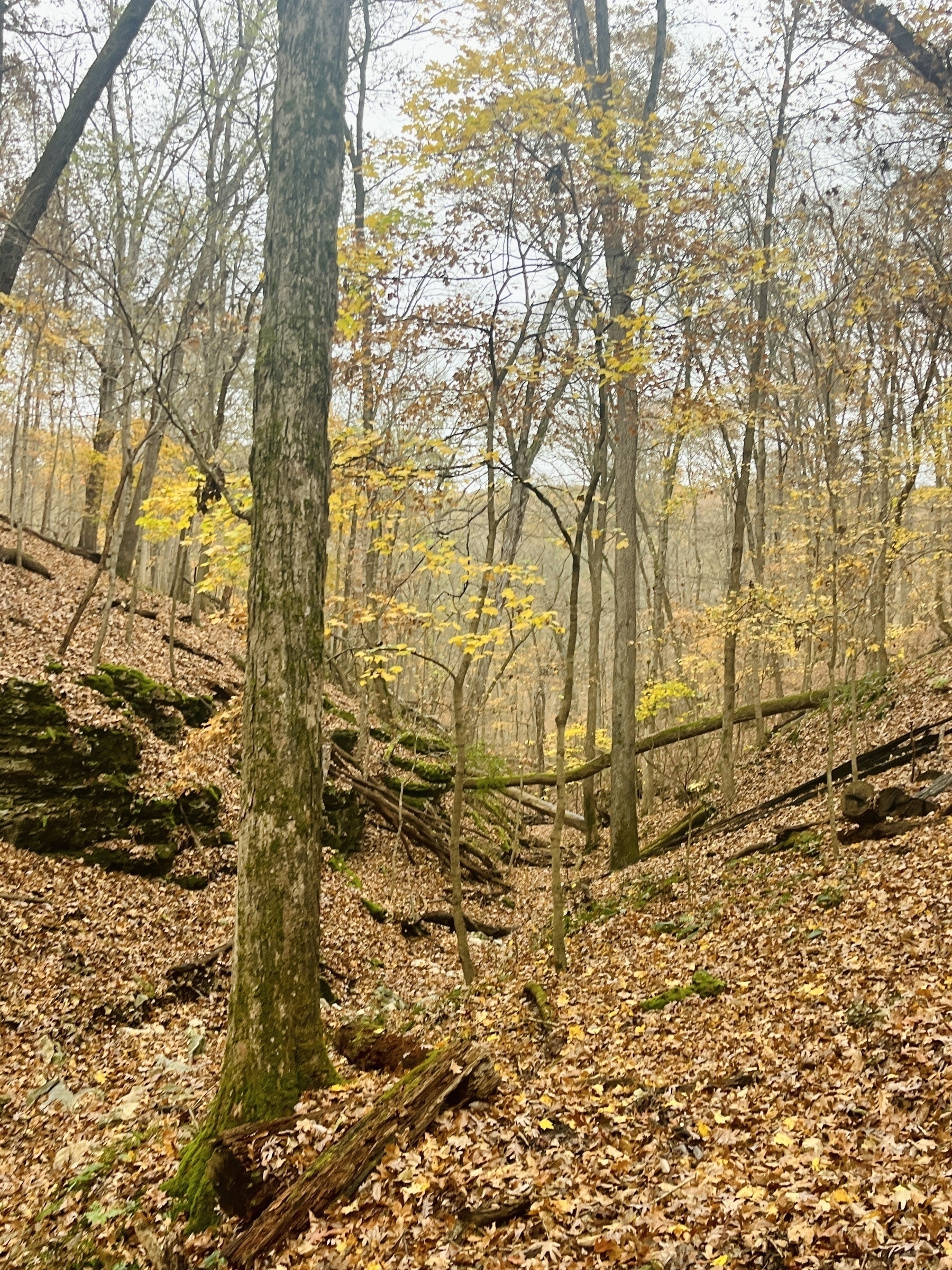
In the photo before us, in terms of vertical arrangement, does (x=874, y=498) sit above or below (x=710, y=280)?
below

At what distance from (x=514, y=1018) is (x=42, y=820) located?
18.9ft

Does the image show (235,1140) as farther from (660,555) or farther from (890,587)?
(890,587)

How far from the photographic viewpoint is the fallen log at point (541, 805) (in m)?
15.2

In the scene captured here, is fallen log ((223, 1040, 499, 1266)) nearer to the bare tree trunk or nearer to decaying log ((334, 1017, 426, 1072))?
decaying log ((334, 1017, 426, 1072))

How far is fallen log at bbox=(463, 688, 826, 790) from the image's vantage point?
578 inches

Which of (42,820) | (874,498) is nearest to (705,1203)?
(42,820)

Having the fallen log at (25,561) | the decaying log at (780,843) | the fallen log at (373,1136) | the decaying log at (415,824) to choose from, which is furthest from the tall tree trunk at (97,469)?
the fallen log at (373,1136)

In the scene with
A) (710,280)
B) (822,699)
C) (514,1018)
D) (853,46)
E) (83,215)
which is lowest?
(514,1018)

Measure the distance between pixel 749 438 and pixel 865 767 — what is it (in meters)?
6.27

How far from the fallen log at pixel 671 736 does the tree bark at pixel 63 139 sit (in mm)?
10621

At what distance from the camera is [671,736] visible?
15562mm

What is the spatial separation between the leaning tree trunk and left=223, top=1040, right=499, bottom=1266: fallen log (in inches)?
20.4

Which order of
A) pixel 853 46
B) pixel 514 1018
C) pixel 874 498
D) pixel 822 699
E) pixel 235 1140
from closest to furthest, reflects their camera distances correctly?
pixel 235 1140 < pixel 514 1018 < pixel 853 46 < pixel 822 699 < pixel 874 498

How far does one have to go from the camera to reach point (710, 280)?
10.2m
